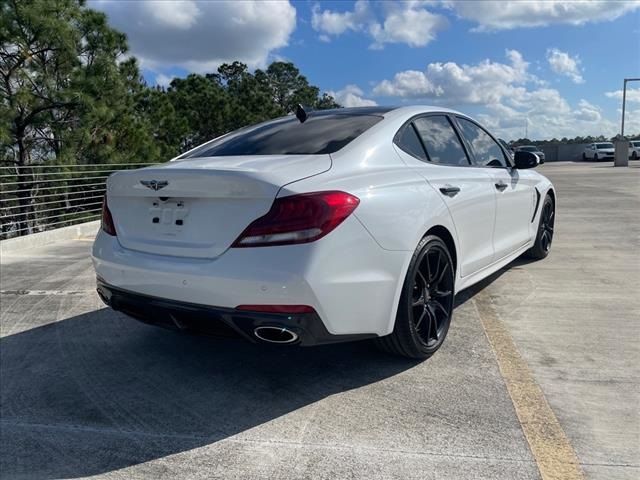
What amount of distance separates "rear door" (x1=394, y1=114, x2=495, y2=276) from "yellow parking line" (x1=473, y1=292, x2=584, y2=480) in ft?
1.88

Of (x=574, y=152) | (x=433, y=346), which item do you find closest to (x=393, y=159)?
(x=433, y=346)

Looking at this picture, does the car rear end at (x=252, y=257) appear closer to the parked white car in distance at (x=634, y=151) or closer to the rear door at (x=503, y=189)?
the rear door at (x=503, y=189)

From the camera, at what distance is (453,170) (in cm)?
366

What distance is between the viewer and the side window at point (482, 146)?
4.24 meters

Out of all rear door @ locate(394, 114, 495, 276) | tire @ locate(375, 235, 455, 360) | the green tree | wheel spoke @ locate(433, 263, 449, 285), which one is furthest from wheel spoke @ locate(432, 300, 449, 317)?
the green tree

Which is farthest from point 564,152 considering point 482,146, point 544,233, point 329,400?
point 329,400

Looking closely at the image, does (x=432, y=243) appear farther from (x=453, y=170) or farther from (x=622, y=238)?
(x=622, y=238)

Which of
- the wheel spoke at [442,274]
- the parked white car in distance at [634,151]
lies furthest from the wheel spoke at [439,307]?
the parked white car in distance at [634,151]

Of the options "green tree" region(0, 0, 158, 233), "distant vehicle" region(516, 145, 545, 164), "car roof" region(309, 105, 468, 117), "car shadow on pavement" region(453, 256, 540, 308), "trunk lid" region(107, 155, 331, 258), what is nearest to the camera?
"trunk lid" region(107, 155, 331, 258)

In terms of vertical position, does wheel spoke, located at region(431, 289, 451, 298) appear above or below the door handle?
below

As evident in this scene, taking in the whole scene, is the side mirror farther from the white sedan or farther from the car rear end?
the car rear end

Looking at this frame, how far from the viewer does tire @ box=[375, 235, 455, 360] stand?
3014 millimetres

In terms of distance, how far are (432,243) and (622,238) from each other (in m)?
5.04

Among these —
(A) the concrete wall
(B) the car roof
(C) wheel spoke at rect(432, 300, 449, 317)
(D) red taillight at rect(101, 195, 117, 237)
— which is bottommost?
(A) the concrete wall
